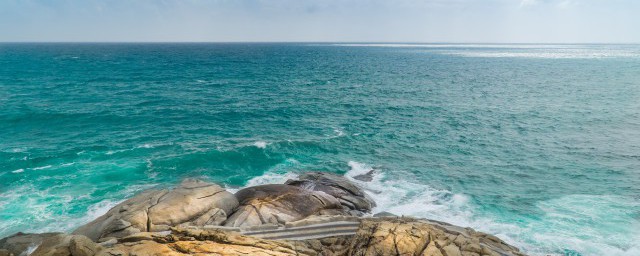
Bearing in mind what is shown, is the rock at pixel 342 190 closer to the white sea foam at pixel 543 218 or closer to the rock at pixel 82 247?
the white sea foam at pixel 543 218

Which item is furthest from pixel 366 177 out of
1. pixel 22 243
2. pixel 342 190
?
pixel 22 243

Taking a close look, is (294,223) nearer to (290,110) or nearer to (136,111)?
(290,110)

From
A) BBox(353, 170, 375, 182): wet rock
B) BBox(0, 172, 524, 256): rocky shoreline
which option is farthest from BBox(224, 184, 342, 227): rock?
BBox(353, 170, 375, 182): wet rock

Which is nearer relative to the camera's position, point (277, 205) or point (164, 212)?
point (164, 212)

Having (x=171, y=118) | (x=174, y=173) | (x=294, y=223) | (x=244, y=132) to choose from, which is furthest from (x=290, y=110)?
(x=294, y=223)

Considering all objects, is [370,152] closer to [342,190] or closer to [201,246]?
[342,190]

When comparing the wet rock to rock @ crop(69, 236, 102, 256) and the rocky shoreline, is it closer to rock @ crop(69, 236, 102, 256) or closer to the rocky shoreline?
the rocky shoreline
